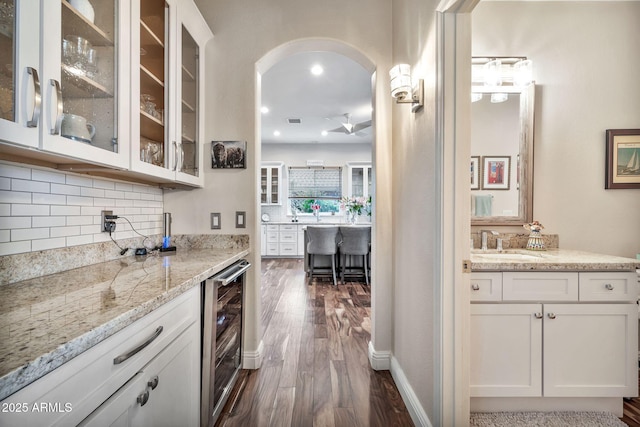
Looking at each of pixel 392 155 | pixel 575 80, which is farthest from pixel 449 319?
pixel 575 80

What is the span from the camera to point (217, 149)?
2.03 meters

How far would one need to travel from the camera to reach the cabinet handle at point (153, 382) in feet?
2.84

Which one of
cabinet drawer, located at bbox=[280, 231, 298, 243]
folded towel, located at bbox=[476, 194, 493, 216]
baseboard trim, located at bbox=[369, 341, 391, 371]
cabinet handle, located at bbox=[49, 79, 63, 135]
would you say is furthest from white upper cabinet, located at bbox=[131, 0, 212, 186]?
cabinet drawer, located at bbox=[280, 231, 298, 243]

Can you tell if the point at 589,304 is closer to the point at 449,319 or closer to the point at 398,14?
the point at 449,319

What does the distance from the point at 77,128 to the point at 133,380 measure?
876 millimetres

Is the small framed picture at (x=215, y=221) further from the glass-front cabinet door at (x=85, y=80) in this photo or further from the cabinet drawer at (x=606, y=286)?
the cabinet drawer at (x=606, y=286)

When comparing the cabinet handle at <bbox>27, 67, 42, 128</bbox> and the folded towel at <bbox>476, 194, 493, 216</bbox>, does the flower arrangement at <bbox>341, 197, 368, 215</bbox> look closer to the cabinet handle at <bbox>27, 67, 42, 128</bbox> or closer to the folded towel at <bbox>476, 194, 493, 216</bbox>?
the folded towel at <bbox>476, 194, 493, 216</bbox>

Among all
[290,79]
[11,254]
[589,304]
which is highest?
[290,79]

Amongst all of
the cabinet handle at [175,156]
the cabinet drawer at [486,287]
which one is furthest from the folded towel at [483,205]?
the cabinet handle at [175,156]

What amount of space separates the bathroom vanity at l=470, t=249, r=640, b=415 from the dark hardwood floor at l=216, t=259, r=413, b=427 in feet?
1.99

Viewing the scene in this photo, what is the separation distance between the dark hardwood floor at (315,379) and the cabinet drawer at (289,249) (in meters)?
3.01

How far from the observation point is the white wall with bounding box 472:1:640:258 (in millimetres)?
2053

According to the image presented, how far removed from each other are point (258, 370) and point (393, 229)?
4.65 feet

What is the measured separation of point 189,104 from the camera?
1849mm
